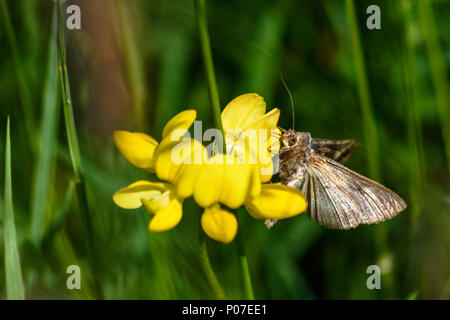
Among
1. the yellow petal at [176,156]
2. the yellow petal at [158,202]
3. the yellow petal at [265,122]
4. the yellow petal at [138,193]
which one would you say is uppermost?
the yellow petal at [265,122]

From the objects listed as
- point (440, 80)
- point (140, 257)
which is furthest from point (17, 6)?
point (440, 80)

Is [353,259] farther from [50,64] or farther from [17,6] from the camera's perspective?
[17,6]

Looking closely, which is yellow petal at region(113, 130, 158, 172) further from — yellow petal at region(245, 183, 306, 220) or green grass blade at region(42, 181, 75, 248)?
green grass blade at region(42, 181, 75, 248)

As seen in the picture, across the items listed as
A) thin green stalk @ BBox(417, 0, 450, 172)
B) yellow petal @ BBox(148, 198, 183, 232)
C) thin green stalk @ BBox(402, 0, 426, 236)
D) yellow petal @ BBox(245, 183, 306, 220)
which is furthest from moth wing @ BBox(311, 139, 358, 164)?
yellow petal @ BBox(148, 198, 183, 232)

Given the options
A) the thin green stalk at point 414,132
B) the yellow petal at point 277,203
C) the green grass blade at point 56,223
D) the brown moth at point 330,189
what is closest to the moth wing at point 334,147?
the brown moth at point 330,189

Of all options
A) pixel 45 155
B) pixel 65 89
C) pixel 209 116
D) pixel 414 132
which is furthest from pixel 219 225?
pixel 209 116

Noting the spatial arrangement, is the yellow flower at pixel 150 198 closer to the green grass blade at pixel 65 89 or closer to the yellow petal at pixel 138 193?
the yellow petal at pixel 138 193
